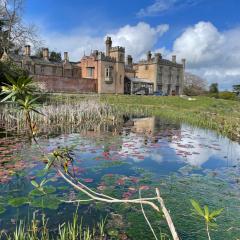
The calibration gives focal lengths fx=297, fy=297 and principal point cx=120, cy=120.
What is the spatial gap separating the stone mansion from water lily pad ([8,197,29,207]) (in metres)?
40.6

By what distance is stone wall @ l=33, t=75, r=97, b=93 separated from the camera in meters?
46.1

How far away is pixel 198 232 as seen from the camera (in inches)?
202

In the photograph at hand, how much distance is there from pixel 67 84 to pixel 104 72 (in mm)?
9567

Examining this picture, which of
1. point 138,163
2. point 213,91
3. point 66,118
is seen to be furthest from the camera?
point 213,91

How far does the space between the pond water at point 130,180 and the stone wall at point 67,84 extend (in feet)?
110

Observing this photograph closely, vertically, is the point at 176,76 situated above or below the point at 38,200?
above

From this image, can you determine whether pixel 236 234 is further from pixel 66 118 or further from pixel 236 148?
pixel 66 118

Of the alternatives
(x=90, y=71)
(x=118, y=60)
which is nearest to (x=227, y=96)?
(x=118, y=60)

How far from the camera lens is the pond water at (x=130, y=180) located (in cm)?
545

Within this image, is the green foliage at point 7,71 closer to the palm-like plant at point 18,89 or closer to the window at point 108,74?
the palm-like plant at point 18,89

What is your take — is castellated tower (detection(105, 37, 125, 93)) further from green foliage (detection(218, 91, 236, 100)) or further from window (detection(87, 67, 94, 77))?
green foliage (detection(218, 91, 236, 100))

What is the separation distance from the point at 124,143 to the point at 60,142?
2.84 meters

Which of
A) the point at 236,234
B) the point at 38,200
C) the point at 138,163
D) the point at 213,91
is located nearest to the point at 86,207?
the point at 38,200

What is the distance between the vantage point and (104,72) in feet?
185
